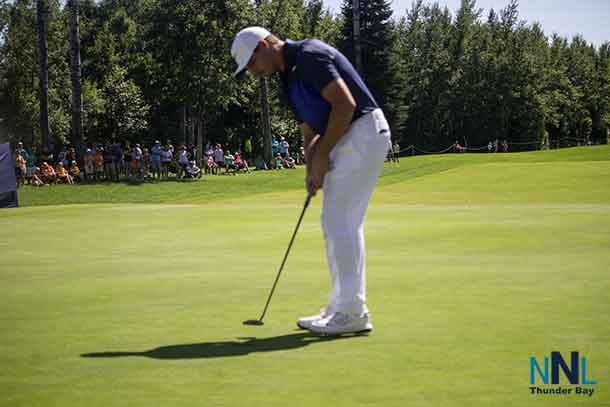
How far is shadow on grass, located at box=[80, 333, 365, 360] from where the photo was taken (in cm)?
484

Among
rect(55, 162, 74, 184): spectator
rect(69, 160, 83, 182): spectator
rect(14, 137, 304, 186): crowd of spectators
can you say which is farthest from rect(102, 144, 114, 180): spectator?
rect(55, 162, 74, 184): spectator

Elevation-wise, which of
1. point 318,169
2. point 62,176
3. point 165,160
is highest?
point 318,169

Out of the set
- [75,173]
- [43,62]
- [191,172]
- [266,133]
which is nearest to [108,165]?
[75,173]

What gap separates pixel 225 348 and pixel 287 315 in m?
1.21

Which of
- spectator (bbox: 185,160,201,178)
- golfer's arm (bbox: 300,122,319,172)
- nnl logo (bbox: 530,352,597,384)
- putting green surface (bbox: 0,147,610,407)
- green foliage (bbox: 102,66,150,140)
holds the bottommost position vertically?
spectator (bbox: 185,160,201,178)

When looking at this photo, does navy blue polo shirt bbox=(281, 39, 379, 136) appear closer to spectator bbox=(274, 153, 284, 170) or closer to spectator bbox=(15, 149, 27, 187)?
spectator bbox=(15, 149, 27, 187)

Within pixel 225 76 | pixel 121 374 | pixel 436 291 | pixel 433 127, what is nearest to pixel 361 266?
pixel 436 291

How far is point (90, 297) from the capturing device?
700 cm

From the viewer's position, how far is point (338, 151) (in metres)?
5.69

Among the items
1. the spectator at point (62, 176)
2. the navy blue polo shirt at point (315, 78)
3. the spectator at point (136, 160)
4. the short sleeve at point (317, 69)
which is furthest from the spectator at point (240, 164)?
the short sleeve at point (317, 69)

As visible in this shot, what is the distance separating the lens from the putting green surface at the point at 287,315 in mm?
4082

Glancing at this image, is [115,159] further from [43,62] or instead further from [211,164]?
[211,164]

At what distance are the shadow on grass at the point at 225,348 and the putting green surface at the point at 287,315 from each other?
0.5 inches

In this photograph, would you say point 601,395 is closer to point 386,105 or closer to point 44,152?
point 44,152
